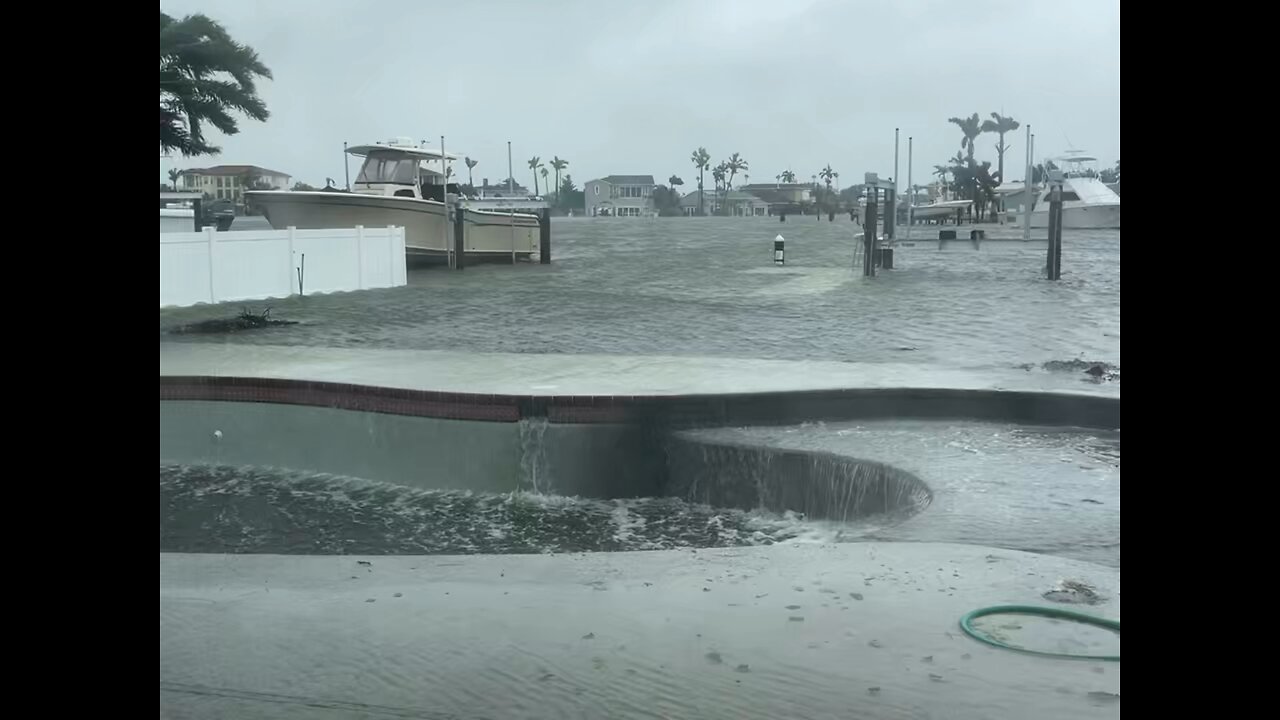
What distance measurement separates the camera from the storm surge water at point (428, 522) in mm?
4113

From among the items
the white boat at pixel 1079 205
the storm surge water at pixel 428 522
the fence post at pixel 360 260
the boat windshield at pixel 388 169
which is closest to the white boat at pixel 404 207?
the boat windshield at pixel 388 169

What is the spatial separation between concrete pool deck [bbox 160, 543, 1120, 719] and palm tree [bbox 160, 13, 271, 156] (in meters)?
4.39

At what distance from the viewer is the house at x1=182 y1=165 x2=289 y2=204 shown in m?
9.79

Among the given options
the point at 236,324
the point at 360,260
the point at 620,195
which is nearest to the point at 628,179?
the point at 620,195

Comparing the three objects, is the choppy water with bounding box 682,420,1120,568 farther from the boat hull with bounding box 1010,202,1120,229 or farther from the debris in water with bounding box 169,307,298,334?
the boat hull with bounding box 1010,202,1120,229

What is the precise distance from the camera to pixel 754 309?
1536 centimetres

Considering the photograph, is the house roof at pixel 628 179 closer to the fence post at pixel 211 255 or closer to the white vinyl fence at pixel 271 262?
the white vinyl fence at pixel 271 262

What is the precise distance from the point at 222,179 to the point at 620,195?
7.60 meters

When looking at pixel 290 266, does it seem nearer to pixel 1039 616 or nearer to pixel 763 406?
pixel 763 406

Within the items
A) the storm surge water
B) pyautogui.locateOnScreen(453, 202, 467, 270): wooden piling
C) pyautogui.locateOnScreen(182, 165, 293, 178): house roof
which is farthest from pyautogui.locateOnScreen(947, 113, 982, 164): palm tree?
the storm surge water
